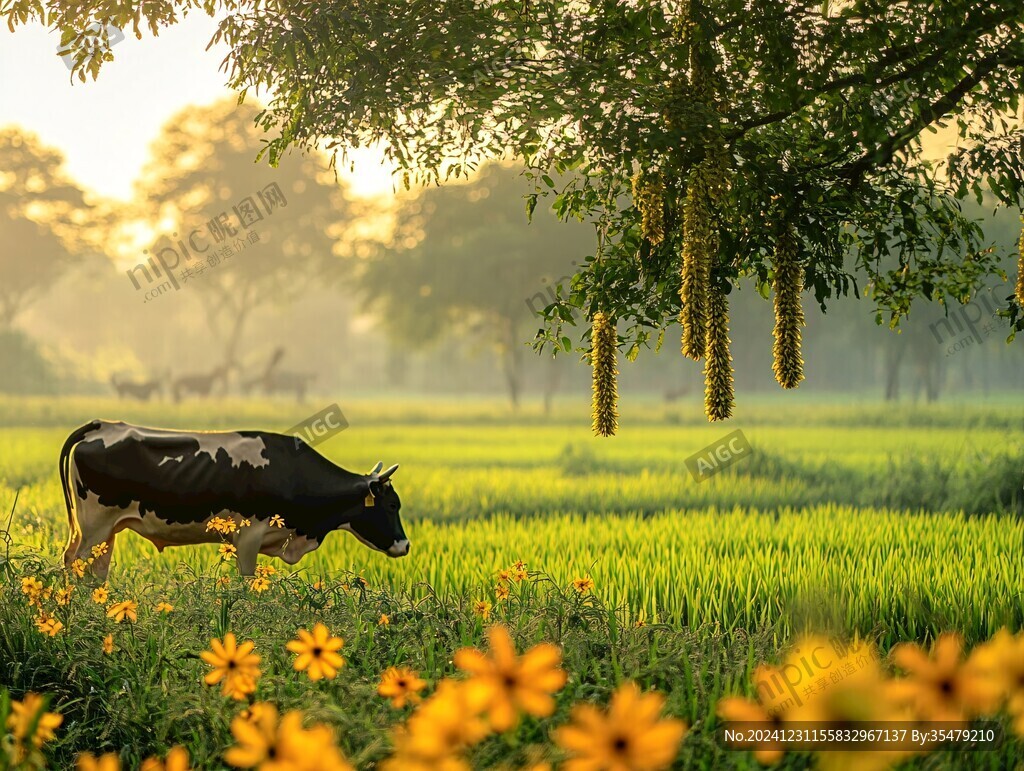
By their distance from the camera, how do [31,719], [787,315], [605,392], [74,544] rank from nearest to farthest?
[31,719] → [787,315] → [605,392] → [74,544]

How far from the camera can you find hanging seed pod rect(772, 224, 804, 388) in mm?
5290

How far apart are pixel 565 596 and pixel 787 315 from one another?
249 cm

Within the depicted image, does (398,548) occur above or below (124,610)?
below

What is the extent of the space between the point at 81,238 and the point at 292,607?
176ft

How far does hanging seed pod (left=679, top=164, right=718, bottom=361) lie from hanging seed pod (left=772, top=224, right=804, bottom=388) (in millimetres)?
456

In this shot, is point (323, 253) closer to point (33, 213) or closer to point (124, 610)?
point (33, 213)

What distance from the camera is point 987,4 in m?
6.16

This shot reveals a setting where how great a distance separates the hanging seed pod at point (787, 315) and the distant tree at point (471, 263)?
3689 cm

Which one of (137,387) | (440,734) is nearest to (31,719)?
(440,734)

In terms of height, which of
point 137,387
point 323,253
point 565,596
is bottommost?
point 565,596

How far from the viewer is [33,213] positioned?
53.9m

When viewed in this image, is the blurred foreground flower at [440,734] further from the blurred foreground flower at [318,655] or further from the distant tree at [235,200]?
the distant tree at [235,200]

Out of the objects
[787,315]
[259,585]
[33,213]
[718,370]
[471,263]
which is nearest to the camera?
[718,370]

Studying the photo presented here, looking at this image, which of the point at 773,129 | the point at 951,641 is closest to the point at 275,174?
the point at 773,129
